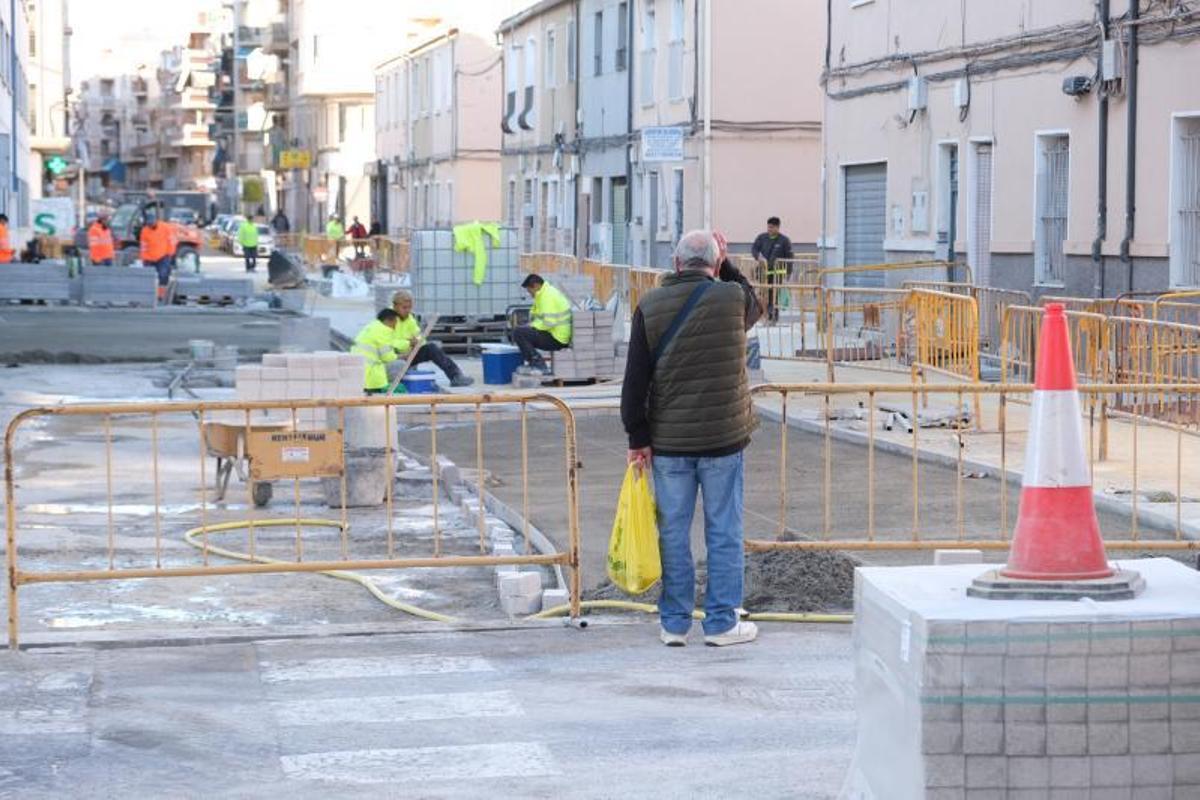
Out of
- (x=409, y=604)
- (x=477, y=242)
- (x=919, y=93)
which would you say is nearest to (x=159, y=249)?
(x=477, y=242)

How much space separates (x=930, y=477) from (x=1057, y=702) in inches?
349

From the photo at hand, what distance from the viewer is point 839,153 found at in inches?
1168

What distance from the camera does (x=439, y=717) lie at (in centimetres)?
773

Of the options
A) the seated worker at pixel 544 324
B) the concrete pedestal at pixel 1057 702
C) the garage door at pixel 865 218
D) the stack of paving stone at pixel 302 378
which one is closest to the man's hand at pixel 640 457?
the concrete pedestal at pixel 1057 702

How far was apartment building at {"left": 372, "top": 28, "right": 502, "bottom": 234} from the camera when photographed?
200ft

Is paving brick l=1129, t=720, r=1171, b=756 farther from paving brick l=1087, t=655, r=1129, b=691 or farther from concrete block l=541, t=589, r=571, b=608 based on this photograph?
concrete block l=541, t=589, r=571, b=608

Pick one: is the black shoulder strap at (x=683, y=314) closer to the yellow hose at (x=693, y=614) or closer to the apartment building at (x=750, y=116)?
the yellow hose at (x=693, y=614)

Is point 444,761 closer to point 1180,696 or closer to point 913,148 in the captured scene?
point 1180,696

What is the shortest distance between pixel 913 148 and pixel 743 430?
18.3 m

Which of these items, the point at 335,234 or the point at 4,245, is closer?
the point at 4,245

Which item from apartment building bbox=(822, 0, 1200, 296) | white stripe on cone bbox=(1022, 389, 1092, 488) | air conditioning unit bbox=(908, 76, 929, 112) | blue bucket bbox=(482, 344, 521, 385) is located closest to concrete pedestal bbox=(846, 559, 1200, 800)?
white stripe on cone bbox=(1022, 389, 1092, 488)

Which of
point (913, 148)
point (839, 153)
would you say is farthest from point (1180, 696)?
point (839, 153)

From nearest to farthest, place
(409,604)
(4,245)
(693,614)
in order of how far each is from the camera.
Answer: (693,614), (409,604), (4,245)

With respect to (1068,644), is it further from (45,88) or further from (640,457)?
(45,88)
